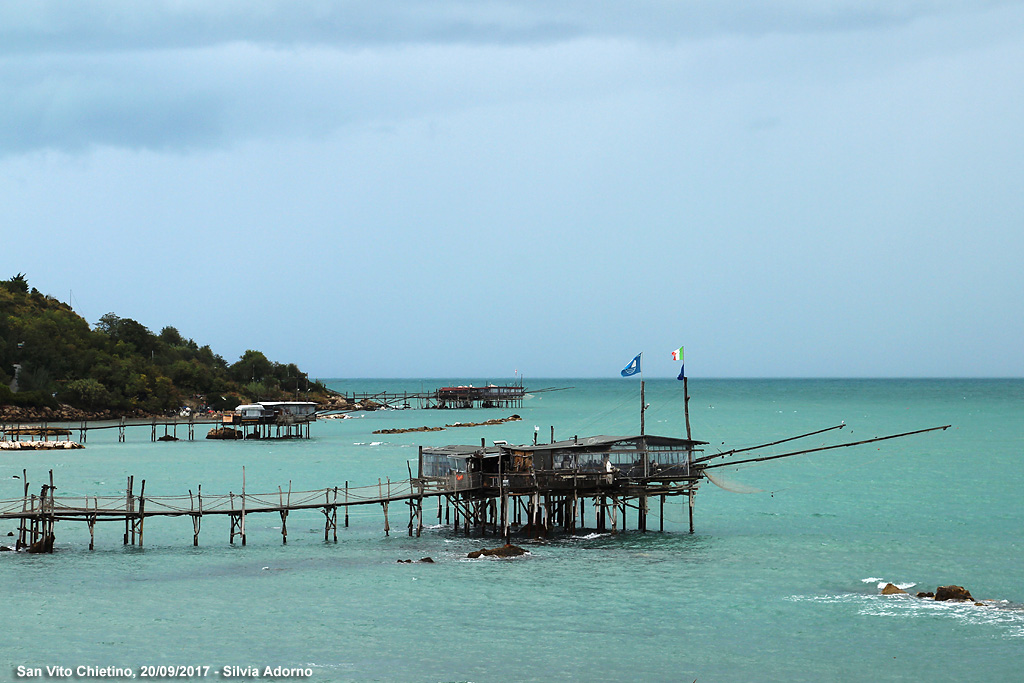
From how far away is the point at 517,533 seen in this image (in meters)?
51.6

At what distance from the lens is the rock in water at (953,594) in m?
36.6

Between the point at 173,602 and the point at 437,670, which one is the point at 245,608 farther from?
the point at 437,670

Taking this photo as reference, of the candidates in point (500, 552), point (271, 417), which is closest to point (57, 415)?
point (271, 417)

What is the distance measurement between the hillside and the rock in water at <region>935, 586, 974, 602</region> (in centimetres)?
13454

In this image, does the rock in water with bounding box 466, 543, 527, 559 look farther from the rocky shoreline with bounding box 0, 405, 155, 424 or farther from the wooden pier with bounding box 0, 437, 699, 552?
the rocky shoreline with bounding box 0, 405, 155, 424

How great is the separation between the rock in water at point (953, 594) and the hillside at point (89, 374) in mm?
134543

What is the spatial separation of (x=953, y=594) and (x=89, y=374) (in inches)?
6107

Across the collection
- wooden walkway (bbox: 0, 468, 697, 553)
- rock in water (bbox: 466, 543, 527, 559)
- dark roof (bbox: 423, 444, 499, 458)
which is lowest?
rock in water (bbox: 466, 543, 527, 559)

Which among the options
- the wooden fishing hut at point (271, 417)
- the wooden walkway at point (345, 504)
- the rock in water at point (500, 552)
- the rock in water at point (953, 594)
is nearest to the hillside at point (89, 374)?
the wooden fishing hut at point (271, 417)

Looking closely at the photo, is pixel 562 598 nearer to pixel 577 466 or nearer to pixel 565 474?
pixel 565 474

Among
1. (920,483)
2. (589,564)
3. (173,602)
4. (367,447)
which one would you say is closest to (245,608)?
(173,602)

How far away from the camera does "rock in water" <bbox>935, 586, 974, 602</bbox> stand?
3656 cm

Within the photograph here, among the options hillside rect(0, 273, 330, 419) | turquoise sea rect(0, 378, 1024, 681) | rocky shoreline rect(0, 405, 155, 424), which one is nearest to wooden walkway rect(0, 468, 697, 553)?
turquoise sea rect(0, 378, 1024, 681)

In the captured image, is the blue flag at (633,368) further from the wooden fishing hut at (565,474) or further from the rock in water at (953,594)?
the rock in water at (953,594)
